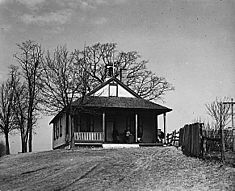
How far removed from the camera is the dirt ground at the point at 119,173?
636 inches

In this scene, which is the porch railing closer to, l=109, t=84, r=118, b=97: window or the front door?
the front door

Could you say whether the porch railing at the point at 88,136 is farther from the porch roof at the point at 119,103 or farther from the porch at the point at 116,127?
the porch roof at the point at 119,103

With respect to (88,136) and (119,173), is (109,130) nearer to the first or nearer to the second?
(88,136)

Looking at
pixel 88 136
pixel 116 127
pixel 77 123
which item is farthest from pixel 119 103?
pixel 88 136

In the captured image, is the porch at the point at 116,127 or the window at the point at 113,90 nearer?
the porch at the point at 116,127

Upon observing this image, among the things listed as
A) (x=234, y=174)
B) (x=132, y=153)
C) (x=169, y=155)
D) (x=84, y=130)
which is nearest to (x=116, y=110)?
(x=84, y=130)

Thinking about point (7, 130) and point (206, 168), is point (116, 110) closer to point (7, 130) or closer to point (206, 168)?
point (7, 130)

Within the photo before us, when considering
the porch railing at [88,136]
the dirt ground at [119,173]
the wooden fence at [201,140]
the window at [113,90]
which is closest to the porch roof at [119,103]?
the window at [113,90]

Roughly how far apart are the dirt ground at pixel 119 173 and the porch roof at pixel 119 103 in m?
10.9

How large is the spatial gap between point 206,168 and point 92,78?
111ft

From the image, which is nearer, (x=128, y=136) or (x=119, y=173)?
(x=119, y=173)

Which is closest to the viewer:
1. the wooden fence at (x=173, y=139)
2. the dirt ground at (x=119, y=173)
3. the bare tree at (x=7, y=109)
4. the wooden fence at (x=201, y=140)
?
the dirt ground at (x=119, y=173)

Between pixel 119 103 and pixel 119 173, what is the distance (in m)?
19.1

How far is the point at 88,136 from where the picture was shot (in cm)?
3625
